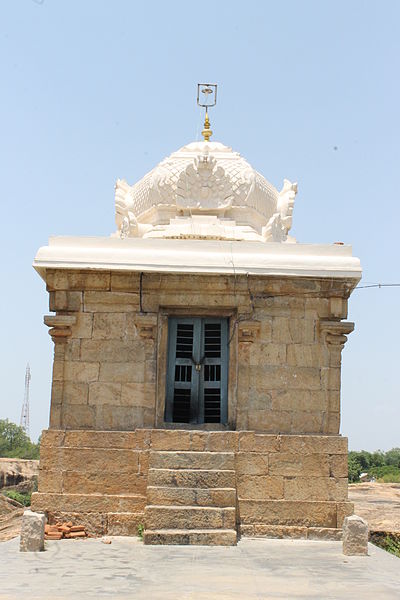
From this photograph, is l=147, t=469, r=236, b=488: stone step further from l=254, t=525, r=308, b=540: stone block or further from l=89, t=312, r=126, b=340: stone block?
l=89, t=312, r=126, b=340: stone block

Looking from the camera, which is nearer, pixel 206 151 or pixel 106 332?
pixel 106 332

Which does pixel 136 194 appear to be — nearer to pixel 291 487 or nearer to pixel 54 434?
pixel 54 434

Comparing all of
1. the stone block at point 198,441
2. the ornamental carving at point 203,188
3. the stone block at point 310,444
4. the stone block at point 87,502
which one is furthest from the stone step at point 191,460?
the ornamental carving at point 203,188

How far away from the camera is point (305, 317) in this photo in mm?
11227

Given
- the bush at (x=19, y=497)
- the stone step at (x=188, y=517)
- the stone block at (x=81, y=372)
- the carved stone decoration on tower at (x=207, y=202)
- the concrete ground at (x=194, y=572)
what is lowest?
the bush at (x=19, y=497)

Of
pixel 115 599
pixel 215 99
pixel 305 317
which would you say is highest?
pixel 215 99

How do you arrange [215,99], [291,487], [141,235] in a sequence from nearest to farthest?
[291,487]
[141,235]
[215,99]

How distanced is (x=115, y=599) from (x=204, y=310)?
544 cm

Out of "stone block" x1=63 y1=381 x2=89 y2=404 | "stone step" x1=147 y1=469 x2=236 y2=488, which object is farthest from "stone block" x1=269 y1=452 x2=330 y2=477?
"stone block" x1=63 y1=381 x2=89 y2=404

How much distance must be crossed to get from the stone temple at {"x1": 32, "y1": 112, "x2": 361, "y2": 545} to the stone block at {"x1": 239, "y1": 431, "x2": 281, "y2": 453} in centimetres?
1

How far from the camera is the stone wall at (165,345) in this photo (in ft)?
36.1

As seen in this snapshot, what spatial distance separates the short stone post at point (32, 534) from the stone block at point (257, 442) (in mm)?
2816

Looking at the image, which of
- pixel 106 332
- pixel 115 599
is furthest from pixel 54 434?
pixel 115 599

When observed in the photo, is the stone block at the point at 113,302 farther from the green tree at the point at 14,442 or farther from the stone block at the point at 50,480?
the green tree at the point at 14,442
